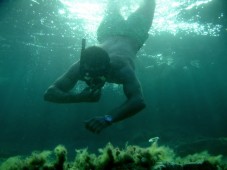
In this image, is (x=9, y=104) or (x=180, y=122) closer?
(x=180, y=122)

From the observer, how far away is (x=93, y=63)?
211 inches

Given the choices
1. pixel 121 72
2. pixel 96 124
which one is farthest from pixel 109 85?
pixel 96 124

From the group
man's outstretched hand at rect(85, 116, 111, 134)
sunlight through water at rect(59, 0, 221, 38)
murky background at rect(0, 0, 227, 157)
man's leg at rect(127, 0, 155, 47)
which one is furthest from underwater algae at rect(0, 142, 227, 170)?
murky background at rect(0, 0, 227, 157)

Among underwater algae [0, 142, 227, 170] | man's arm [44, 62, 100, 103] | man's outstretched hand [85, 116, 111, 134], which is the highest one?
man's arm [44, 62, 100, 103]

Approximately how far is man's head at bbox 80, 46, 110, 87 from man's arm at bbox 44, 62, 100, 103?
475mm

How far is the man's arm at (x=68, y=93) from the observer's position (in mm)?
4996

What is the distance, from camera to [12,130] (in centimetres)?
2402

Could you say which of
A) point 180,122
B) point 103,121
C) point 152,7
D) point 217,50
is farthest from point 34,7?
point 217,50

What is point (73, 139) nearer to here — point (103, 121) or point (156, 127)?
point (156, 127)

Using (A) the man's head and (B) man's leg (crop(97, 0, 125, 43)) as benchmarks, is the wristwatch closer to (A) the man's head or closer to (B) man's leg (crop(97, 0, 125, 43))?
(A) the man's head

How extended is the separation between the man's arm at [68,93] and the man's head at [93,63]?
48 centimetres

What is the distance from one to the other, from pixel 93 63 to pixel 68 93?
789 mm

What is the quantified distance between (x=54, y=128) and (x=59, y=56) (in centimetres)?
644

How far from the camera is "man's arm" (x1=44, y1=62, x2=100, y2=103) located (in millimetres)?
4996
